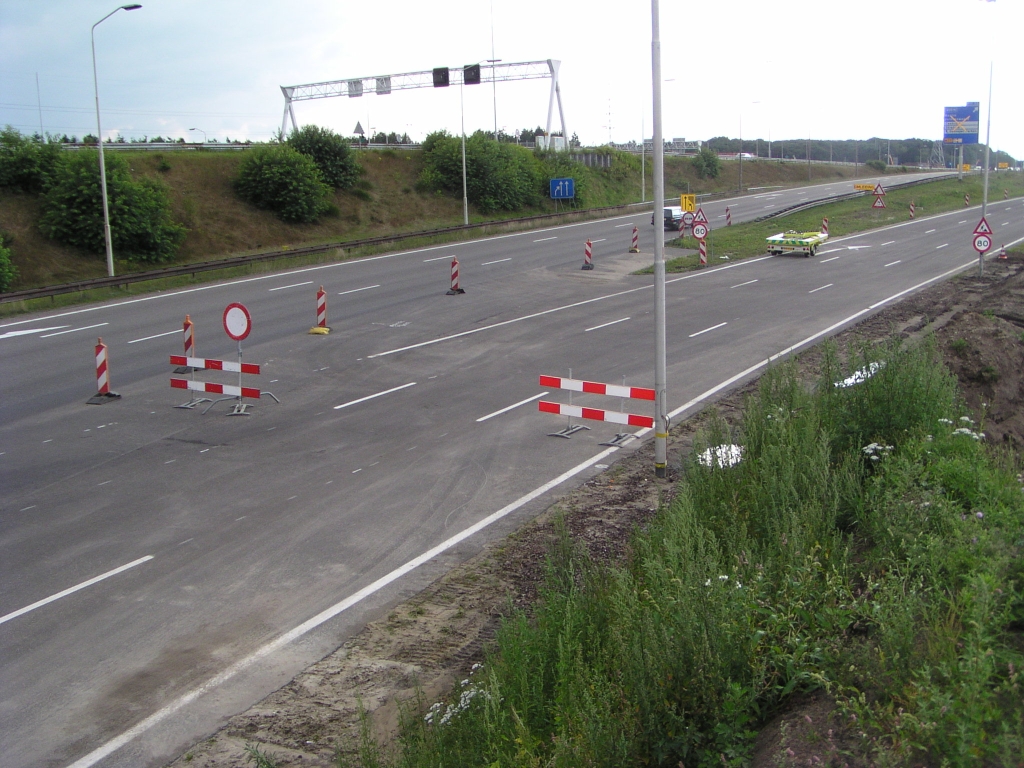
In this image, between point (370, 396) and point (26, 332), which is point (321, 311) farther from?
point (26, 332)

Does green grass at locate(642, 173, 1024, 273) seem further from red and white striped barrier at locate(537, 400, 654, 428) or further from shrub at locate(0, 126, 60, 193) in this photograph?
shrub at locate(0, 126, 60, 193)

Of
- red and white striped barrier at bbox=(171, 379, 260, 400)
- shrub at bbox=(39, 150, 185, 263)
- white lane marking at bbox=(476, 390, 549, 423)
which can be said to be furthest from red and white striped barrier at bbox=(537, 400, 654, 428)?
shrub at bbox=(39, 150, 185, 263)

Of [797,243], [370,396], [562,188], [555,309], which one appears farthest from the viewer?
[562,188]

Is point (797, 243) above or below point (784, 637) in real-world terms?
above

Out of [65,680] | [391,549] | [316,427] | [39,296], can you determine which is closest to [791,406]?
[391,549]

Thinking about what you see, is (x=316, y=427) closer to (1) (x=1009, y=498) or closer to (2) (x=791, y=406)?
(2) (x=791, y=406)

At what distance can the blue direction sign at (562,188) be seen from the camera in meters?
62.8

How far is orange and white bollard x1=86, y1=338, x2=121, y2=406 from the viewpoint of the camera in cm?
1666

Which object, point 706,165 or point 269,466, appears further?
point 706,165

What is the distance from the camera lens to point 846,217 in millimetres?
54906

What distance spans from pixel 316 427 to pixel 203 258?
2933 centimetres

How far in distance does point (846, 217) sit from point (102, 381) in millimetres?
49290

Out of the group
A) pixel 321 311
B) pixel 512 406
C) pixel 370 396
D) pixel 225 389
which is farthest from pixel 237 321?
pixel 321 311

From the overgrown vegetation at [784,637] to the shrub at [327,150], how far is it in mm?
48239
